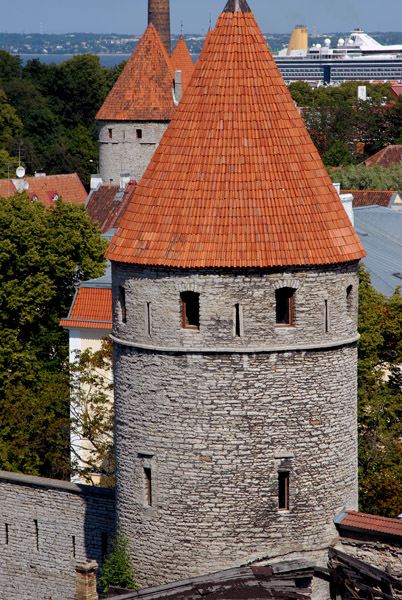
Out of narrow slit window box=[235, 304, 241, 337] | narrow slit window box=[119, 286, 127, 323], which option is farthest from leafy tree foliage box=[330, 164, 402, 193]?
narrow slit window box=[235, 304, 241, 337]

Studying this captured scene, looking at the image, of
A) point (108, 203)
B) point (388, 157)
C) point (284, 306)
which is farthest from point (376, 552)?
point (388, 157)

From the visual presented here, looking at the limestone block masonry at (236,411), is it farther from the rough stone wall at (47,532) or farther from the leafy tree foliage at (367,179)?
the leafy tree foliage at (367,179)

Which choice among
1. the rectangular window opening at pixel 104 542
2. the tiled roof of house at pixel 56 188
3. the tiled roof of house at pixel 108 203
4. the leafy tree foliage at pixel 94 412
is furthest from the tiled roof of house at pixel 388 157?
the rectangular window opening at pixel 104 542

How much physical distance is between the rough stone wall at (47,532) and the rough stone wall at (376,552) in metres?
5.00

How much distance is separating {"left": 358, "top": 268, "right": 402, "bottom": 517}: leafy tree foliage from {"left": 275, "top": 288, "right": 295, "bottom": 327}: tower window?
29.7 feet

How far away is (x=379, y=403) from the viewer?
30.3m

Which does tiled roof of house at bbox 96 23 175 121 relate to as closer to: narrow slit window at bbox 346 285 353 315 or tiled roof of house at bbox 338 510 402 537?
narrow slit window at bbox 346 285 353 315

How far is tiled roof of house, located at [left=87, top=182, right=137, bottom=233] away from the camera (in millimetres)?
61625

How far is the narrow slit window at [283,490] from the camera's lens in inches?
789

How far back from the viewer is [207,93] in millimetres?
Result: 20438

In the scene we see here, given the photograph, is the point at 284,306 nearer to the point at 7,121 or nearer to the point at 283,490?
the point at 283,490

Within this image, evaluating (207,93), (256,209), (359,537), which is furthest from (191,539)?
(207,93)

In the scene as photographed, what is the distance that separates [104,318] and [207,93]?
52.2 feet

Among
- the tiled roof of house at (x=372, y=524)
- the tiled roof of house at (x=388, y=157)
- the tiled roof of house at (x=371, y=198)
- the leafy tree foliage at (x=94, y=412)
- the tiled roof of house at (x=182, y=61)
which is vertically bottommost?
the tiled roof of house at (x=388, y=157)
